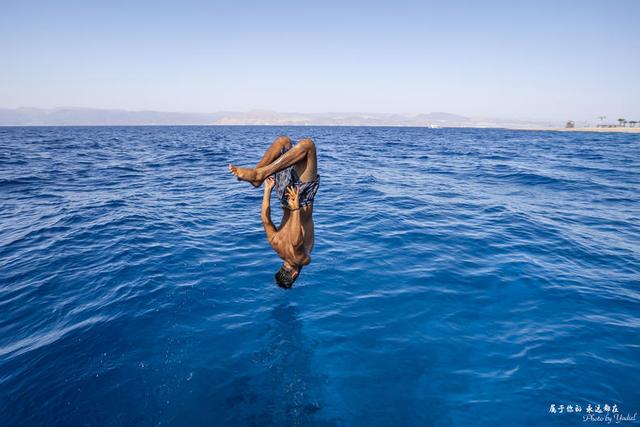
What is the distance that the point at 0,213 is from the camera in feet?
45.5

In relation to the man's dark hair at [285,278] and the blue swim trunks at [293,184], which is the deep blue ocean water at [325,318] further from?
the blue swim trunks at [293,184]

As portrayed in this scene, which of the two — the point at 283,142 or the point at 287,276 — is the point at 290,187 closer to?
the point at 283,142

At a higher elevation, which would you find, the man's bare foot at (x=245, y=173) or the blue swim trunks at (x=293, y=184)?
the man's bare foot at (x=245, y=173)

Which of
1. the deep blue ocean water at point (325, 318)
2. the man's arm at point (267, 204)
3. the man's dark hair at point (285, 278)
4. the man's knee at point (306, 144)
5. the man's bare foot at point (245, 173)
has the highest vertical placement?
the man's knee at point (306, 144)

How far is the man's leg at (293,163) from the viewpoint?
5062 mm

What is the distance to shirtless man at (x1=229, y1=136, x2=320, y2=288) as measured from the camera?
5.26 m

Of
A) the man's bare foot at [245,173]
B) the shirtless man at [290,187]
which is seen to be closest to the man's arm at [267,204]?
the shirtless man at [290,187]

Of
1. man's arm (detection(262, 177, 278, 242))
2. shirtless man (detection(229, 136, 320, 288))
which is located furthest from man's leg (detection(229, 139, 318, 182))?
man's arm (detection(262, 177, 278, 242))

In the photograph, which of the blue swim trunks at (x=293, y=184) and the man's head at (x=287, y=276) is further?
the man's head at (x=287, y=276)

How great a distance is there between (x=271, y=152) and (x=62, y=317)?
615 cm

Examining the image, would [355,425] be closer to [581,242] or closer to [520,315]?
[520,315]

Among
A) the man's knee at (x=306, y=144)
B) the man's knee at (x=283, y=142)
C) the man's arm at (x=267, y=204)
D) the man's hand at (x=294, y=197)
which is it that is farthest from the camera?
the man's arm at (x=267, y=204)

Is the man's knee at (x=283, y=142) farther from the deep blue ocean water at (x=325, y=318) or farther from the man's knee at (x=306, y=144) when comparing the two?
the deep blue ocean water at (x=325, y=318)

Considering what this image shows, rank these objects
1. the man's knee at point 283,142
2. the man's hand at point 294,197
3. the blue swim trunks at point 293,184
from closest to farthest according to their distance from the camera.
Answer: the man's knee at point 283,142 < the man's hand at point 294,197 < the blue swim trunks at point 293,184
